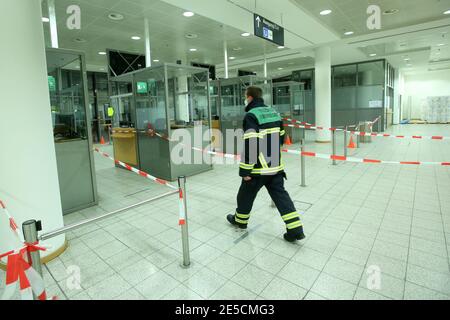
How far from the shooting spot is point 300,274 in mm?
2385

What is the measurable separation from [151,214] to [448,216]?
389cm

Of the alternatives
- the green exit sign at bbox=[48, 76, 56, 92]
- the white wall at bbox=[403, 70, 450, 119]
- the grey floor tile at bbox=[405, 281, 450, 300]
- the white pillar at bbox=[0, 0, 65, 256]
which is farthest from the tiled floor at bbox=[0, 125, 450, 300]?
the white wall at bbox=[403, 70, 450, 119]

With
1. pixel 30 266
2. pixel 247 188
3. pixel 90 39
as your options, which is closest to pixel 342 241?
pixel 247 188

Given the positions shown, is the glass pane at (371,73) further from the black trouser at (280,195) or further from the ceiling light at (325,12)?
the black trouser at (280,195)

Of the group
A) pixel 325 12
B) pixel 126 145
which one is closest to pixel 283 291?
pixel 126 145

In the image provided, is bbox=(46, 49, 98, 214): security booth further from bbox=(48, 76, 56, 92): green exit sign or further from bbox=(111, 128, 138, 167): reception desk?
bbox=(111, 128, 138, 167): reception desk

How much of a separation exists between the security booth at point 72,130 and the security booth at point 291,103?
7.86 metres

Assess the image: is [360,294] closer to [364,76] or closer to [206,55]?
[206,55]

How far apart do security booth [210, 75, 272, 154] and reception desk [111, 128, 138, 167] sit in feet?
10.8

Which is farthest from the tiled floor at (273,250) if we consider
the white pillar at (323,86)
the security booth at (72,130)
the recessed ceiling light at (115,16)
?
the white pillar at (323,86)

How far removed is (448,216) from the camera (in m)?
3.48

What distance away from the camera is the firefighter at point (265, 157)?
278 centimetres

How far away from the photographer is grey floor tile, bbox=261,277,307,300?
210 cm

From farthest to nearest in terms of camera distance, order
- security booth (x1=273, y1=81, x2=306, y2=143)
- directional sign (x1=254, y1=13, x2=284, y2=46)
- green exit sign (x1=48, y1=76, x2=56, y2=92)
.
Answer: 1. security booth (x1=273, y1=81, x2=306, y2=143)
2. directional sign (x1=254, y1=13, x2=284, y2=46)
3. green exit sign (x1=48, y1=76, x2=56, y2=92)
